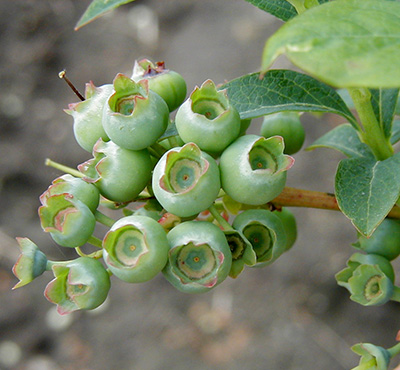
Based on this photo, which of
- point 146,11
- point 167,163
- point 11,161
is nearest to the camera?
point 167,163

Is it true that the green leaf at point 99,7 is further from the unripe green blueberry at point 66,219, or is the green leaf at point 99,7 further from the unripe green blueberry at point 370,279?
the unripe green blueberry at point 370,279

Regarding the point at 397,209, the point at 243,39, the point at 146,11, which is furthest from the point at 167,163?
the point at 146,11

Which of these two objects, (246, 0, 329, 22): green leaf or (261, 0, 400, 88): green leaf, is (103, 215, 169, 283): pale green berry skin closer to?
(261, 0, 400, 88): green leaf

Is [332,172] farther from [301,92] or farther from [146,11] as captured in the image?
[301,92]

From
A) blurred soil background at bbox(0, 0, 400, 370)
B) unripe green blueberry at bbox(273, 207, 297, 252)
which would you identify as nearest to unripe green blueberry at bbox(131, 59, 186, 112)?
unripe green blueberry at bbox(273, 207, 297, 252)

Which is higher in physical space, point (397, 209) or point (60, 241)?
point (60, 241)

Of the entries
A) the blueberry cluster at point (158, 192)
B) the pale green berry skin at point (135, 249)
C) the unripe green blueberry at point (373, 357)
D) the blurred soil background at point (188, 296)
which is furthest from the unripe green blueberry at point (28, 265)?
the blurred soil background at point (188, 296)

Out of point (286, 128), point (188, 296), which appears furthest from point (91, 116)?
point (188, 296)
